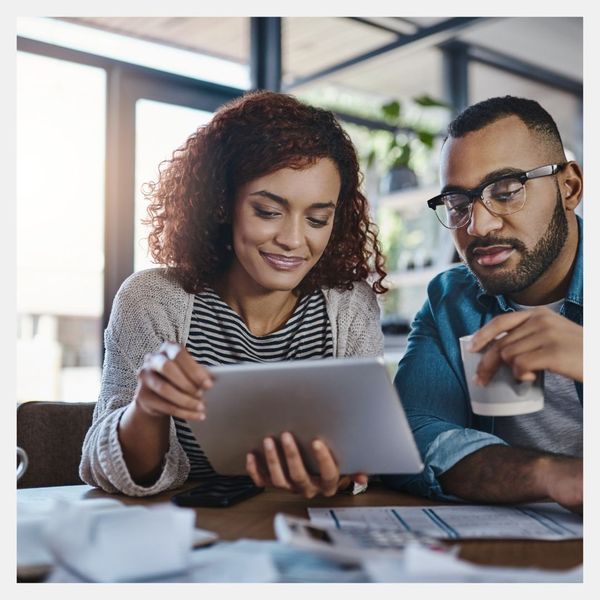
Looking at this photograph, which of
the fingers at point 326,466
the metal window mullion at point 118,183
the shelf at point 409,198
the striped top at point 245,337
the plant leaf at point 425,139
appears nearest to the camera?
the fingers at point 326,466

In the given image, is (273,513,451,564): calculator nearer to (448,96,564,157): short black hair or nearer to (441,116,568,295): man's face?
(441,116,568,295): man's face

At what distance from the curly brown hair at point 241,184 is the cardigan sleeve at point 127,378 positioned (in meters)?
0.09

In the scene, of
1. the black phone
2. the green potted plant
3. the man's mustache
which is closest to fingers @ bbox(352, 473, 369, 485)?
the black phone

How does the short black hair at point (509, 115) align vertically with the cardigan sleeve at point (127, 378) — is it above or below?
above

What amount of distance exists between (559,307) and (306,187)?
1.61 feet

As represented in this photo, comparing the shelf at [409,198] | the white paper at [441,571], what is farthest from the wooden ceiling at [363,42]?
the white paper at [441,571]

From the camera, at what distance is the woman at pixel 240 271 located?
1212 mm

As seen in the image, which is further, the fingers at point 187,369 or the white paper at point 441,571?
the fingers at point 187,369

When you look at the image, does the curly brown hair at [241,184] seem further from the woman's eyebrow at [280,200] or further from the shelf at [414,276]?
the shelf at [414,276]

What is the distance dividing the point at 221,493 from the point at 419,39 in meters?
3.02

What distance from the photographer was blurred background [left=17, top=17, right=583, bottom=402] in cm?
279

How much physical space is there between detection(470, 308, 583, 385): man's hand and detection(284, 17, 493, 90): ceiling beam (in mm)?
2490

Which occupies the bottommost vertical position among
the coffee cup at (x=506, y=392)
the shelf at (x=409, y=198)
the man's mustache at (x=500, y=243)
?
the coffee cup at (x=506, y=392)
